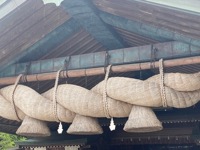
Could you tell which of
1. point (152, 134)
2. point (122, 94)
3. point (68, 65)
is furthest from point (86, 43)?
point (152, 134)

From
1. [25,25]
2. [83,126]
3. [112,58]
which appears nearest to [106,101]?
[83,126]

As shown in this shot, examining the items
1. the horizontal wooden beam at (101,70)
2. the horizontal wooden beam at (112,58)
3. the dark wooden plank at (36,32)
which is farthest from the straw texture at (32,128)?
the dark wooden plank at (36,32)

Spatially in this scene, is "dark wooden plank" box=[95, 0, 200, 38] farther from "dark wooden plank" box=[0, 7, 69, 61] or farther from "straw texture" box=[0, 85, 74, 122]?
"straw texture" box=[0, 85, 74, 122]

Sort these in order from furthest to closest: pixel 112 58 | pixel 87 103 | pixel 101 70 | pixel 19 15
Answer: pixel 112 58 → pixel 19 15 → pixel 101 70 → pixel 87 103

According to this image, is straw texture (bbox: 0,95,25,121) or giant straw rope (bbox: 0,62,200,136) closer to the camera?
giant straw rope (bbox: 0,62,200,136)

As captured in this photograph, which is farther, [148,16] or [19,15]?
[19,15]

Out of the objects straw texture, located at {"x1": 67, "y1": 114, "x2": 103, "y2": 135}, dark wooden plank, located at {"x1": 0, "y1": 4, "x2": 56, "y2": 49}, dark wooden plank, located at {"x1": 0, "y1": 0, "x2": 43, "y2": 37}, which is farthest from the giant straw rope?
dark wooden plank, located at {"x1": 0, "y1": 0, "x2": 43, "y2": 37}

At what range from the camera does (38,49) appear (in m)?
4.43

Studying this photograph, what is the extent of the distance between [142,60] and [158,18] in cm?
60

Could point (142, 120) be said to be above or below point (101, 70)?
below

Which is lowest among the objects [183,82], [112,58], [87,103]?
[87,103]

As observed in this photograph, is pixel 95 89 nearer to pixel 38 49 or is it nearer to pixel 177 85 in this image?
pixel 177 85

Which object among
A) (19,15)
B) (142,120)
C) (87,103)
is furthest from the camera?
(19,15)

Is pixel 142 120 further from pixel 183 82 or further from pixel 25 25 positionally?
pixel 25 25
